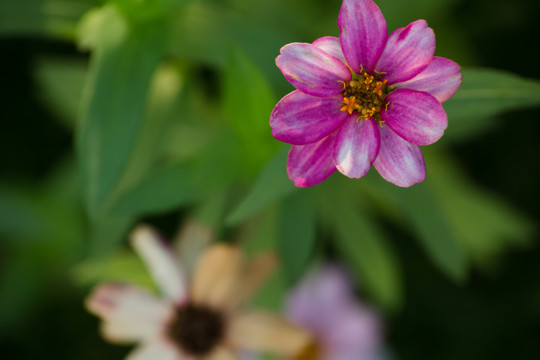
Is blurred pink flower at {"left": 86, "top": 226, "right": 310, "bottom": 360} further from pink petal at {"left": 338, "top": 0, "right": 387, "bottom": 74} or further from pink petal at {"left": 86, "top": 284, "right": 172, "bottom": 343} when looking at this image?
pink petal at {"left": 338, "top": 0, "right": 387, "bottom": 74}

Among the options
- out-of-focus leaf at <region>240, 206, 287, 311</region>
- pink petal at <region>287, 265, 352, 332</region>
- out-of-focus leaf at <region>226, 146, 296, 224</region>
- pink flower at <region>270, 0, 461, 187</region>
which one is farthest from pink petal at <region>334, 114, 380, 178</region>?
pink petal at <region>287, 265, 352, 332</region>

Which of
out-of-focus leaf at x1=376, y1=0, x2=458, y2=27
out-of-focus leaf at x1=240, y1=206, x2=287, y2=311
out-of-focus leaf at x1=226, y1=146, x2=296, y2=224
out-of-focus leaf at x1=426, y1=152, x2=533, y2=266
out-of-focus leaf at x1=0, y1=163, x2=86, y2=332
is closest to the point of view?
out-of-focus leaf at x1=226, y1=146, x2=296, y2=224

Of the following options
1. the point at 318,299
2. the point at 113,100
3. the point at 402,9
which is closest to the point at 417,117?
the point at 113,100

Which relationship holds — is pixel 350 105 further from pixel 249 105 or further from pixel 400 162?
pixel 249 105

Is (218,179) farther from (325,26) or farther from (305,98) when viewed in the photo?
(325,26)

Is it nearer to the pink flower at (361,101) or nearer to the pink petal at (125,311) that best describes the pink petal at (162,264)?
the pink petal at (125,311)

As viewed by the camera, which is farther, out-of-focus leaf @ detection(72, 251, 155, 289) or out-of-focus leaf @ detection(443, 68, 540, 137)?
out-of-focus leaf @ detection(72, 251, 155, 289)
